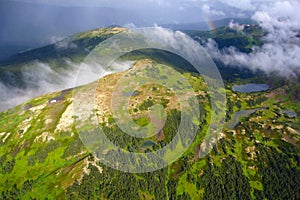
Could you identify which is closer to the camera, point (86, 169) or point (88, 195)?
point (88, 195)

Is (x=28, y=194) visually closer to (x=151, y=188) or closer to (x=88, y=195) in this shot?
(x=88, y=195)

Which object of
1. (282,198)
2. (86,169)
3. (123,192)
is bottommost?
(282,198)

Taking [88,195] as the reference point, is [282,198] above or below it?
below

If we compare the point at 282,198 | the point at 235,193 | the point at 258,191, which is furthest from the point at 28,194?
the point at 282,198

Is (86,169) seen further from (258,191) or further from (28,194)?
(258,191)

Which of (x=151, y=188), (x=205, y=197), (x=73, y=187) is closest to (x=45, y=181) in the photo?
(x=73, y=187)

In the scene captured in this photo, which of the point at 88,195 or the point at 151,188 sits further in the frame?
the point at 151,188

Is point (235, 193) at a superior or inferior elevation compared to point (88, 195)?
inferior
